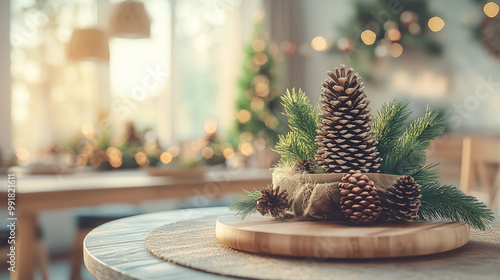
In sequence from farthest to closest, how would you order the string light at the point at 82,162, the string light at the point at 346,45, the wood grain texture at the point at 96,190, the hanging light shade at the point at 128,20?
1. the string light at the point at 346,45
2. the string light at the point at 82,162
3. the hanging light shade at the point at 128,20
4. the wood grain texture at the point at 96,190

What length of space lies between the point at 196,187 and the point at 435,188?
1929 mm

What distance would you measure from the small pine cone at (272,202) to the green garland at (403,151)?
0.05m

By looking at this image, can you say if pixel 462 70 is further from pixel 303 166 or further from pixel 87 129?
pixel 303 166

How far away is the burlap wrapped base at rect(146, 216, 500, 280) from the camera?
0.53m

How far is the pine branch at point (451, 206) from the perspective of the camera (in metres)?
0.71

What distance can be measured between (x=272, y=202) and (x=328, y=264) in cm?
15

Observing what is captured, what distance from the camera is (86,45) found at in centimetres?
341

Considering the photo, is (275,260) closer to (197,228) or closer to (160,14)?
(197,228)

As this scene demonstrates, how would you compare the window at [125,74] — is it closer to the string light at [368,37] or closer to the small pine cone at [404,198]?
the string light at [368,37]

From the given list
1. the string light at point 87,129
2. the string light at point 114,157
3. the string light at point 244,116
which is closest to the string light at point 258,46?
the string light at point 244,116

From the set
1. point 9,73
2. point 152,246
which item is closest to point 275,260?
point 152,246

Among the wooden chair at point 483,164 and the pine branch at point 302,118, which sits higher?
the pine branch at point 302,118

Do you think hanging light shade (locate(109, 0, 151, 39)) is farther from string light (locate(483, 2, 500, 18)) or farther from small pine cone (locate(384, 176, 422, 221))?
small pine cone (locate(384, 176, 422, 221))

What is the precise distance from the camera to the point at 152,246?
0.69m
